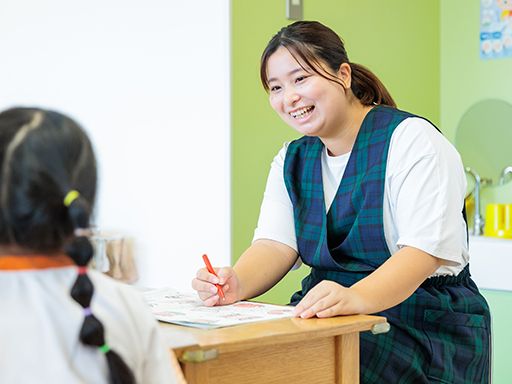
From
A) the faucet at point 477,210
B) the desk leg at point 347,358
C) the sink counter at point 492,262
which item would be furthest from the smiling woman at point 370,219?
the faucet at point 477,210

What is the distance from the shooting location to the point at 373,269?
6.34 ft

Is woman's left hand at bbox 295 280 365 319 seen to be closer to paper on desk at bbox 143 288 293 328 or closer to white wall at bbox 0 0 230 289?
paper on desk at bbox 143 288 293 328

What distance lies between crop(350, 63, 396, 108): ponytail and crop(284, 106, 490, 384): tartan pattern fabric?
64 mm

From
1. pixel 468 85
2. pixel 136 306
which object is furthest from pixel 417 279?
pixel 468 85

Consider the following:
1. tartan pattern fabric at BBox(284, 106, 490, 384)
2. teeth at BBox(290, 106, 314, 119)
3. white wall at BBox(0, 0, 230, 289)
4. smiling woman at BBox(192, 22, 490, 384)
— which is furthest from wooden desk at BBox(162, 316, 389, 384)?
white wall at BBox(0, 0, 230, 289)

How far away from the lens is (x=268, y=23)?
116 inches

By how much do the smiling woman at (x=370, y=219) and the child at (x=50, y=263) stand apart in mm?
831

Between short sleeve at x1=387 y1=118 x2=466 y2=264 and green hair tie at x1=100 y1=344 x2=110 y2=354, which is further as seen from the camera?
short sleeve at x1=387 y1=118 x2=466 y2=264

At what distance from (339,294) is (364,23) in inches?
71.8

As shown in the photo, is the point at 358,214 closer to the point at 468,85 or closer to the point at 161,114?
the point at 161,114

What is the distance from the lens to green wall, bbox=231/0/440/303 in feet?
9.47

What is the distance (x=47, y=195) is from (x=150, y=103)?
204 cm

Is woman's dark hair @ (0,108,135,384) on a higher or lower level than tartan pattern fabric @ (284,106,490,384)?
higher

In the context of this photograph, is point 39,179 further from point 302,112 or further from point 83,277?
point 302,112
